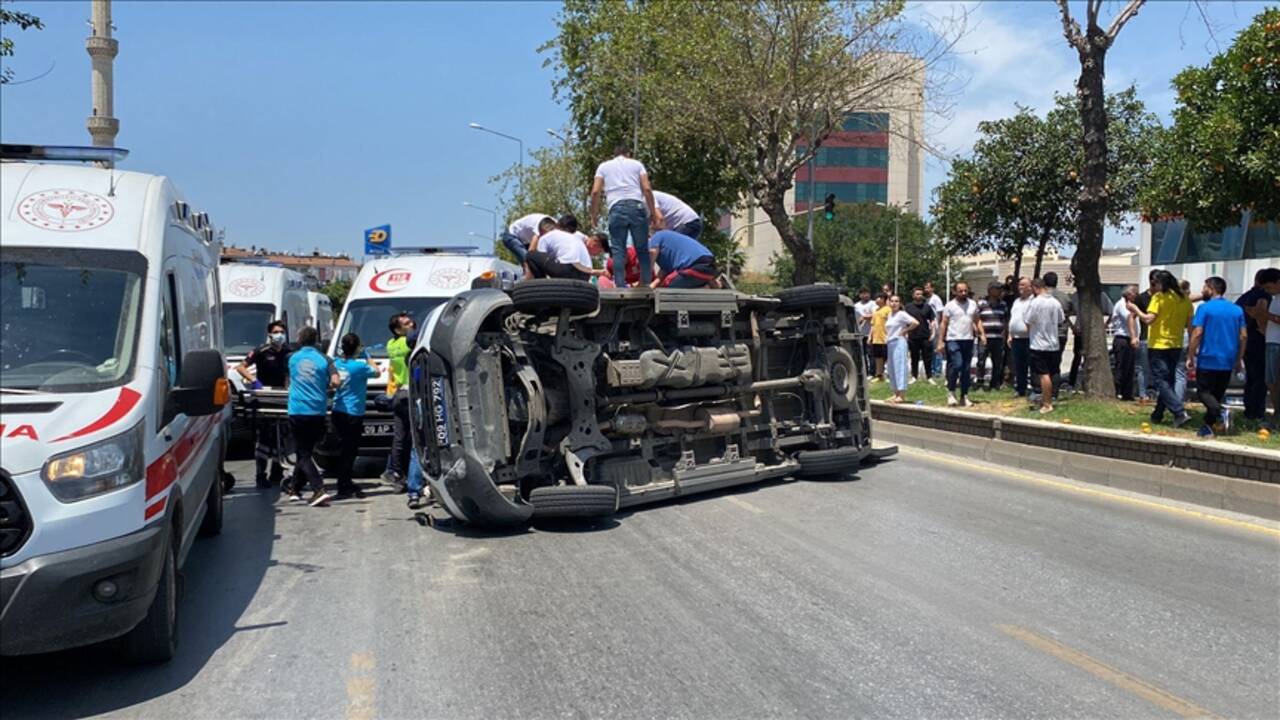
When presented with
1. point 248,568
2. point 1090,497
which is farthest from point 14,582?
point 1090,497

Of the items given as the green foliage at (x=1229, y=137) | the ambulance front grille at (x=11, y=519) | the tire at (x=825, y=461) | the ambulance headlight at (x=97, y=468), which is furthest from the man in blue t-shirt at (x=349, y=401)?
the green foliage at (x=1229, y=137)

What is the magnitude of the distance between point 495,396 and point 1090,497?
5903 mm

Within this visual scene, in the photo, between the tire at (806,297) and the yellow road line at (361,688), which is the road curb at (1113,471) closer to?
the tire at (806,297)

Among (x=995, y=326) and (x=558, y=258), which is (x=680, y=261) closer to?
(x=558, y=258)

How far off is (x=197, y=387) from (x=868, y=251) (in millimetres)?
71319

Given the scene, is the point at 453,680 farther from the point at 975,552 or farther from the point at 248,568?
the point at 975,552

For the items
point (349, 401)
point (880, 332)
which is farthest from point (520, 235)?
point (880, 332)

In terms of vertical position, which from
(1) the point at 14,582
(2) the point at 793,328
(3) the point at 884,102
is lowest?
(1) the point at 14,582

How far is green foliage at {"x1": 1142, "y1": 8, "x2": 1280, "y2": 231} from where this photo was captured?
40.4 feet

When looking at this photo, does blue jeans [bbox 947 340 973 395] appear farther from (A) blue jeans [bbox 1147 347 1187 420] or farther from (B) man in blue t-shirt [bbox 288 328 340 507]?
(B) man in blue t-shirt [bbox 288 328 340 507]

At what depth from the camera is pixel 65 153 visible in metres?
6.49

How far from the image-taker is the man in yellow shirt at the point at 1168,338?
39.0ft

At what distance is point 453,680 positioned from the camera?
5145mm

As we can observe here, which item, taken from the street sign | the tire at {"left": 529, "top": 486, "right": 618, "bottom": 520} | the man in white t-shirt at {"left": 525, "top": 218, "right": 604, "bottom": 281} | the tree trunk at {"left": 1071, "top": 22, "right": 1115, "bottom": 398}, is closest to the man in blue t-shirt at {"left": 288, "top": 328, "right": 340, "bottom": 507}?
the man in white t-shirt at {"left": 525, "top": 218, "right": 604, "bottom": 281}
